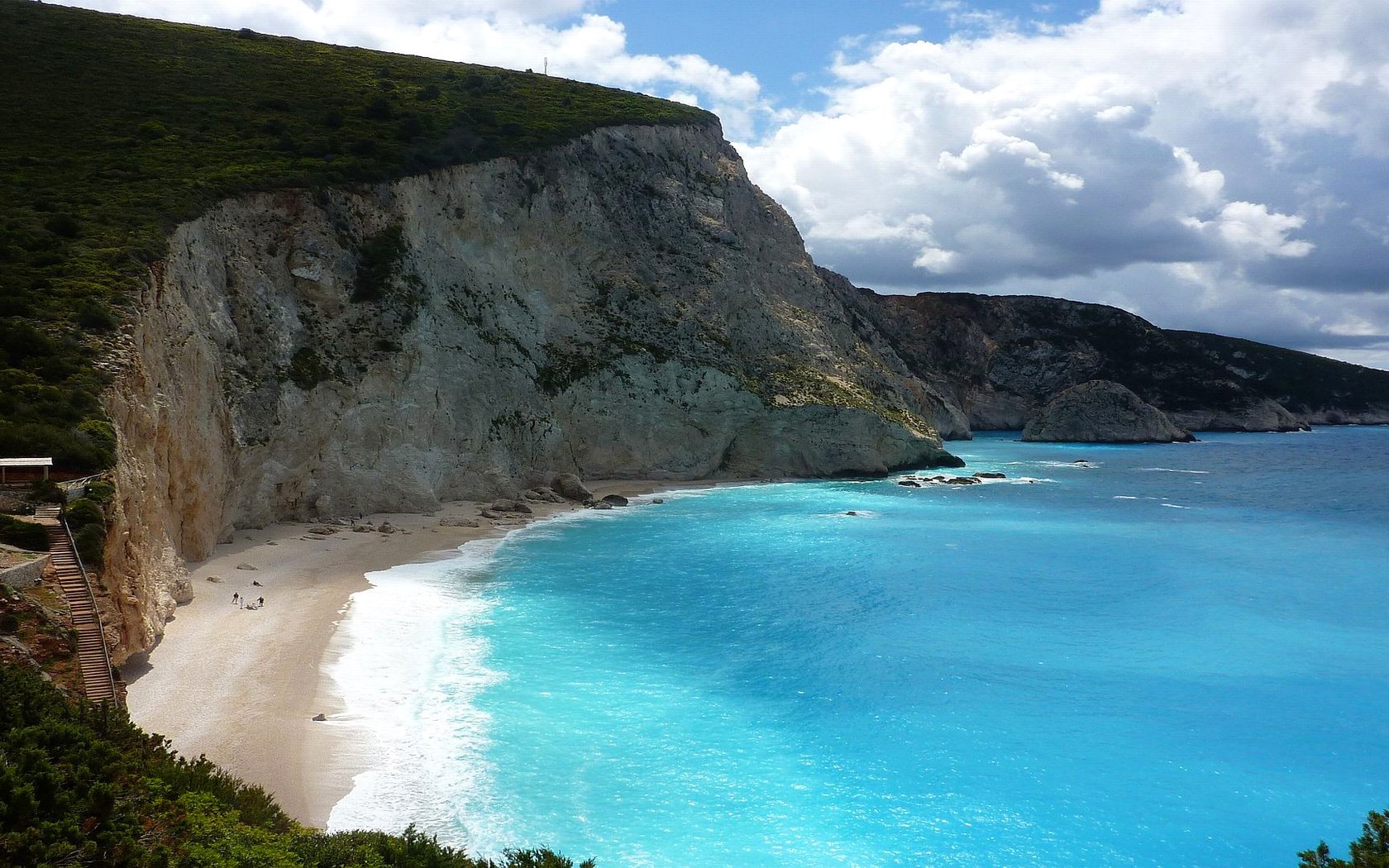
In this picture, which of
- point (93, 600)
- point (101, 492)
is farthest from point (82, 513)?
point (93, 600)

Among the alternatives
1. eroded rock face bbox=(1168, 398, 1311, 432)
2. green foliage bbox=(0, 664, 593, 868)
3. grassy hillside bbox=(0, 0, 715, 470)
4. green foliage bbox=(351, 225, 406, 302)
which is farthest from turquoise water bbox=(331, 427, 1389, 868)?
eroded rock face bbox=(1168, 398, 1311, 432)

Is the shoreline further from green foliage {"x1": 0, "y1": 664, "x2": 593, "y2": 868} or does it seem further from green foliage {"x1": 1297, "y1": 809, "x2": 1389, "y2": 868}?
green foliage {"x1": 1297, "y1": 809, "x2": 1389, "y2": 868}

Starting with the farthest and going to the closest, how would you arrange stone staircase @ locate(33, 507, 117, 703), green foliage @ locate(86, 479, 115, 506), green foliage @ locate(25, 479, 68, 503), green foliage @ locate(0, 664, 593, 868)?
green foliage @ locate(86, 479, 115, 506), green foliage @ locate(25, 479, 68, 503), stone staircase @ locate(33, 507, 117, 703), green foliage @ locate(0, 664, 593, 868)

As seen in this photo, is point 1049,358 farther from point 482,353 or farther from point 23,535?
point 23,535

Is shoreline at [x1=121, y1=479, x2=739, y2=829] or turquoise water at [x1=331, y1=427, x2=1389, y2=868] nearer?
turquoise water at [x1=331, y1=427, x2=1389, y2=868]

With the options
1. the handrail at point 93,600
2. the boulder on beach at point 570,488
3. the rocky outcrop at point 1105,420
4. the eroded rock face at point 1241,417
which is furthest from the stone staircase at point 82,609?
the eroded rock face at point 1241,417

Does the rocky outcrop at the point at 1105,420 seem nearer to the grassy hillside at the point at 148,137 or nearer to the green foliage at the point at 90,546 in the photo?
the grassy hillside at the point at 148,137
